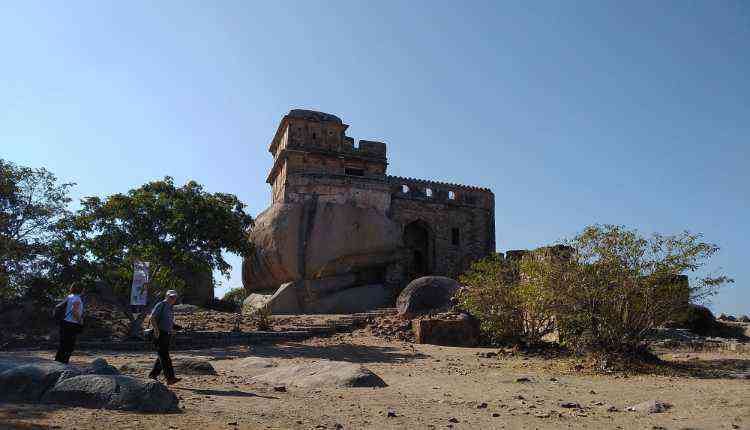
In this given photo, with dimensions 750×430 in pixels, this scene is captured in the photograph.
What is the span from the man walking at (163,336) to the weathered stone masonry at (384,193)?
709 inches

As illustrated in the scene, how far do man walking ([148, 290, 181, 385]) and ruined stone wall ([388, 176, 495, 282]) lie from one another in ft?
66.7

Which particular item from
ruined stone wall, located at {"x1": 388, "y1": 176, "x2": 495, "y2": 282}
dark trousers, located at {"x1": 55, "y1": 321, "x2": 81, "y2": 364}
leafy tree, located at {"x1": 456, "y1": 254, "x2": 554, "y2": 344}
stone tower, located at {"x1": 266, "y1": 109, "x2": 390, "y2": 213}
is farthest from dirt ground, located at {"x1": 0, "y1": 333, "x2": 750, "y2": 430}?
ruined stone wall, located at {"x1": 388, "y1": 176, "x2": 495, "y2": 282}

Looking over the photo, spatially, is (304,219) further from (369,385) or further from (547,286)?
(369,385)

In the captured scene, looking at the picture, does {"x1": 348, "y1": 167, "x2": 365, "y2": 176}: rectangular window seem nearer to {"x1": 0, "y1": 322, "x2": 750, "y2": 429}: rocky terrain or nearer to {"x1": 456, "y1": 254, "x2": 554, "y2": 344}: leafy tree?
{"x1": 456, "y1": 254, "x2": 554, "y2": 344}: leafy tree

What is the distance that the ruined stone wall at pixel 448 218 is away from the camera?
28.6 metres

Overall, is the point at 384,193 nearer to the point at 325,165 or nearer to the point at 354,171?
the point at 354,171

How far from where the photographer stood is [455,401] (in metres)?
6.97

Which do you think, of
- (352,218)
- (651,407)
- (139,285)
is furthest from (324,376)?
(352,218)

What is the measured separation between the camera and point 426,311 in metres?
18.0

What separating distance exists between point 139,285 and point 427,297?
8.49 m

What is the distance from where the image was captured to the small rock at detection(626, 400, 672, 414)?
6.12 meters

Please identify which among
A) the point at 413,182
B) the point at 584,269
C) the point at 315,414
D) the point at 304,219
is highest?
the point at 413,182

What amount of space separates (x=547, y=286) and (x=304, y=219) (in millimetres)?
15690

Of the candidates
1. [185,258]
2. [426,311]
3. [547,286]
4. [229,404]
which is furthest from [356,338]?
[229,404]
